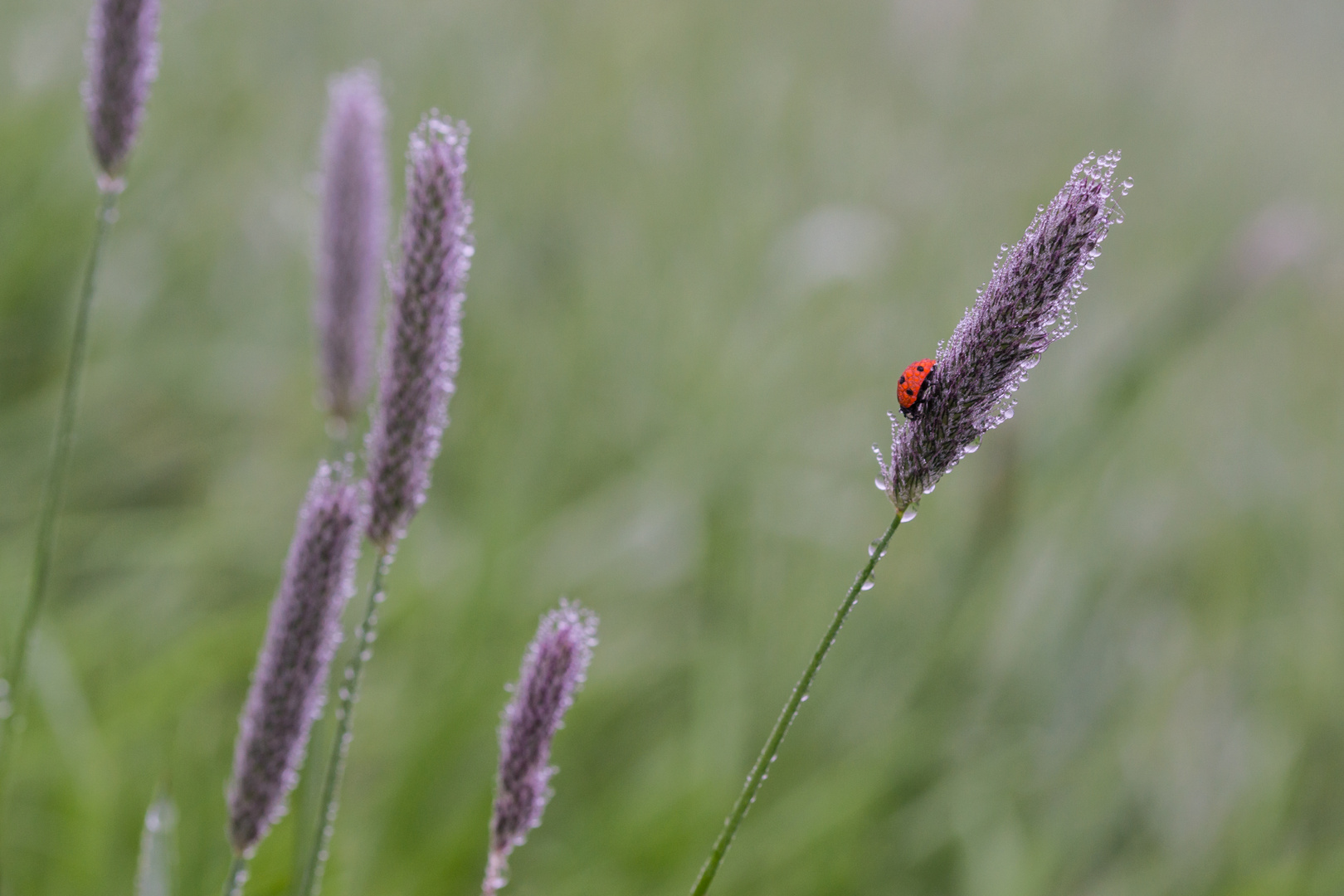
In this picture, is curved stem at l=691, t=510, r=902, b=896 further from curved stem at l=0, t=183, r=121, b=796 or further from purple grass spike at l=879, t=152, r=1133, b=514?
curved stem at l=0, t=183, r=121, b=796

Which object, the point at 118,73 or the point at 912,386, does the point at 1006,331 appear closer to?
the point at 912,386

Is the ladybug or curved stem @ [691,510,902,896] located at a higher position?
the ladybug

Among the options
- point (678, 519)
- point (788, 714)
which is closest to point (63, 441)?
point (788, 714)

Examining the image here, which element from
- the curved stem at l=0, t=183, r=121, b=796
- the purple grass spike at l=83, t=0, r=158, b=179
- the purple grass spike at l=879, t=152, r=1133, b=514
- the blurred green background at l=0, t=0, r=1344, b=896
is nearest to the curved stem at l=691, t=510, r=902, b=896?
the purple grass spike at l=879, t=152, r=1133, b=514

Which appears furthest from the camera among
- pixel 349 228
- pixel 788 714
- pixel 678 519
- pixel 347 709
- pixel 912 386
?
pixel 678 519

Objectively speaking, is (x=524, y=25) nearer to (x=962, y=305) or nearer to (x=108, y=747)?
(x=962, y=305)

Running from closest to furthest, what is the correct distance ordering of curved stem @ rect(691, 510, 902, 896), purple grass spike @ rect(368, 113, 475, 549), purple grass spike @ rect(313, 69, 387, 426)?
curved stem @ rect(691, 510, 902, 896) < purple grass spike @ rect(368, 113, 475, 549) < purple grass spike @ rect(313, 69, 387, 426)
